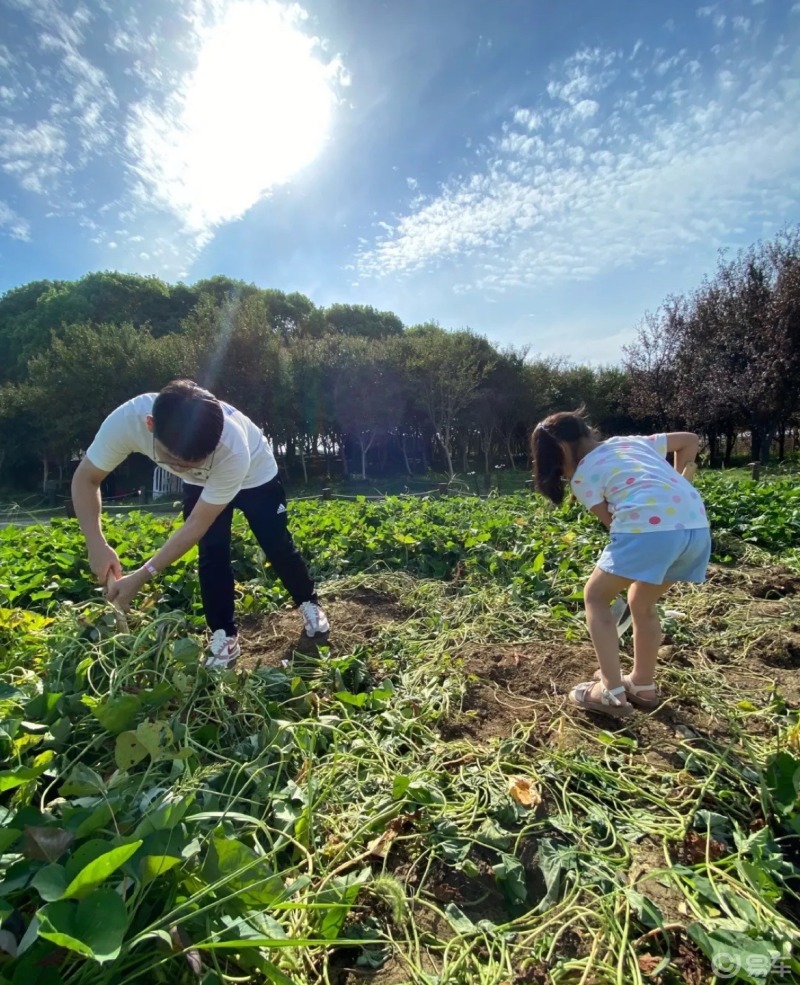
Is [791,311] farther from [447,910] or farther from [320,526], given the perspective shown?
[447,910]

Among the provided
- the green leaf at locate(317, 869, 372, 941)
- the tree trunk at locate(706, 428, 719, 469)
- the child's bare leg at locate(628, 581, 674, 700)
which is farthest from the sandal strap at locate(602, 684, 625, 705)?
the tree trunk at locate(706, 428, 719, 469)

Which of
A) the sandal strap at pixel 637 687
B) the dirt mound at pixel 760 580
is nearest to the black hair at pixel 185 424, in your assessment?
the sandal strap at pixel 637 687

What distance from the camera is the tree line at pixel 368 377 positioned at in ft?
61.1

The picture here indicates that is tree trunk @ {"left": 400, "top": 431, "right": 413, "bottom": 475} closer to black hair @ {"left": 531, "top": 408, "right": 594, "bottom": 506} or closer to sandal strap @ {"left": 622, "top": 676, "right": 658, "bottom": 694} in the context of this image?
black hair @ {"left": 531, "top": 408, "right": 594, "bottom": 506}

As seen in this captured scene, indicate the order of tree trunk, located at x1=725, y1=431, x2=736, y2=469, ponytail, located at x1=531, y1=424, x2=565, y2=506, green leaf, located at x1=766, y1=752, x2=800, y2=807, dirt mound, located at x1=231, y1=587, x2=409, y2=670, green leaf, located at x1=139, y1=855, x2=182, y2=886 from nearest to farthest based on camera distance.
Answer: green leaf, located at x1=139, y1=855, x2=182, y2=886 < green leaf, located at x1=766, y1=752, x2=800, y2=807 < ponytail, located at x1=531, y1=424, x2=565, y2=506 < dirt mound, located at x1=231, y1=587, x2=409, y2=670 < tree trunk, located at x1=725, y1=431, x2=736, y2=469

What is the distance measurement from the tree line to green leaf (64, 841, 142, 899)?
20600mm

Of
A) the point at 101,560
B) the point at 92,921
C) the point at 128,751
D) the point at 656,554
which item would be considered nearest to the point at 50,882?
the point at 92,921

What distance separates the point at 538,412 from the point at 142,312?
22822 millimetres

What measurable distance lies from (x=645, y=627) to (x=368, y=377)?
881 inches

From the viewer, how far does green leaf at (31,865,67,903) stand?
906mm

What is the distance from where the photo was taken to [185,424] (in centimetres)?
193

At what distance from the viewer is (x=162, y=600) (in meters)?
3.20

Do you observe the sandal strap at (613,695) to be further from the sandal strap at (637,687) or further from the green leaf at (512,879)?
the green leaf at (512,879)

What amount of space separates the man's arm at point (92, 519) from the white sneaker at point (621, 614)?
223 centimetres
